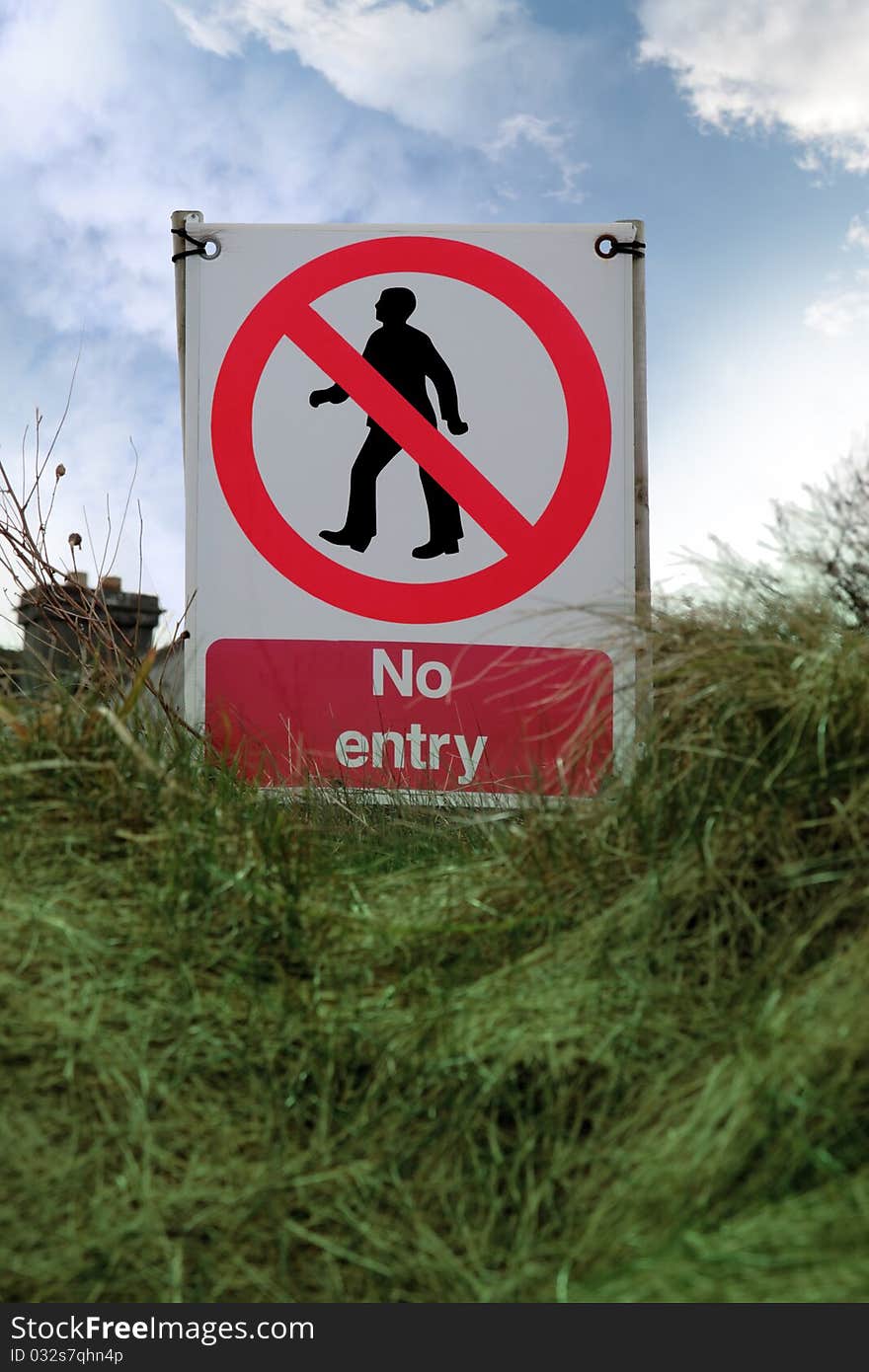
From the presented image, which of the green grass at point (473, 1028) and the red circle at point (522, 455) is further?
the red circle at point (522, 455)

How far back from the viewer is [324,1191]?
166 cm

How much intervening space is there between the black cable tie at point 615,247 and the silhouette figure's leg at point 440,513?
100 cm

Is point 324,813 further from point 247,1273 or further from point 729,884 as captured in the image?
point 247,1273

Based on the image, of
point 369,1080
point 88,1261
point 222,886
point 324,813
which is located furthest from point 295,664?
point 88,1261

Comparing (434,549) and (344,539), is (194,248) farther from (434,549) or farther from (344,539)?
(434,549)

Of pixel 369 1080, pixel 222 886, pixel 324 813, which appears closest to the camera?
pixel 369 1080

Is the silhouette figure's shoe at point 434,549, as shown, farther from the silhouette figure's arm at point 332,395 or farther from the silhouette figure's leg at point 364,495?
the silhouette figure's arm at point 332,395

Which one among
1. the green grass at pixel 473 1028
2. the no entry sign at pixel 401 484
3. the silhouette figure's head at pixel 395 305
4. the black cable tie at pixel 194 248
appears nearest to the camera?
the green grass at pixel 473 1028

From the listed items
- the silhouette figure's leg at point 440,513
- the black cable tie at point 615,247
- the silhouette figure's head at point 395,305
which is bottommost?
the silhouette figure's leg at point 440,513

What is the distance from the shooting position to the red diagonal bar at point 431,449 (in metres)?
3.77

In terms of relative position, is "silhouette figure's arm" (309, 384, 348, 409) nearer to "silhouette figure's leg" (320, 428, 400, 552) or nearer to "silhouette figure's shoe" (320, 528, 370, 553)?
"silhouette figure's leg" (320, 428, 400, 552)

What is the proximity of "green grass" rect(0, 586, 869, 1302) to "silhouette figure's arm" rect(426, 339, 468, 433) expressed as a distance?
5.54ft

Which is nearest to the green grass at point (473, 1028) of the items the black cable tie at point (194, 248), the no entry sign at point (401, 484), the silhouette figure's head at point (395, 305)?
the no entry sign at point (401, 484)

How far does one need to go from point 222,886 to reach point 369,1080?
433 mm
